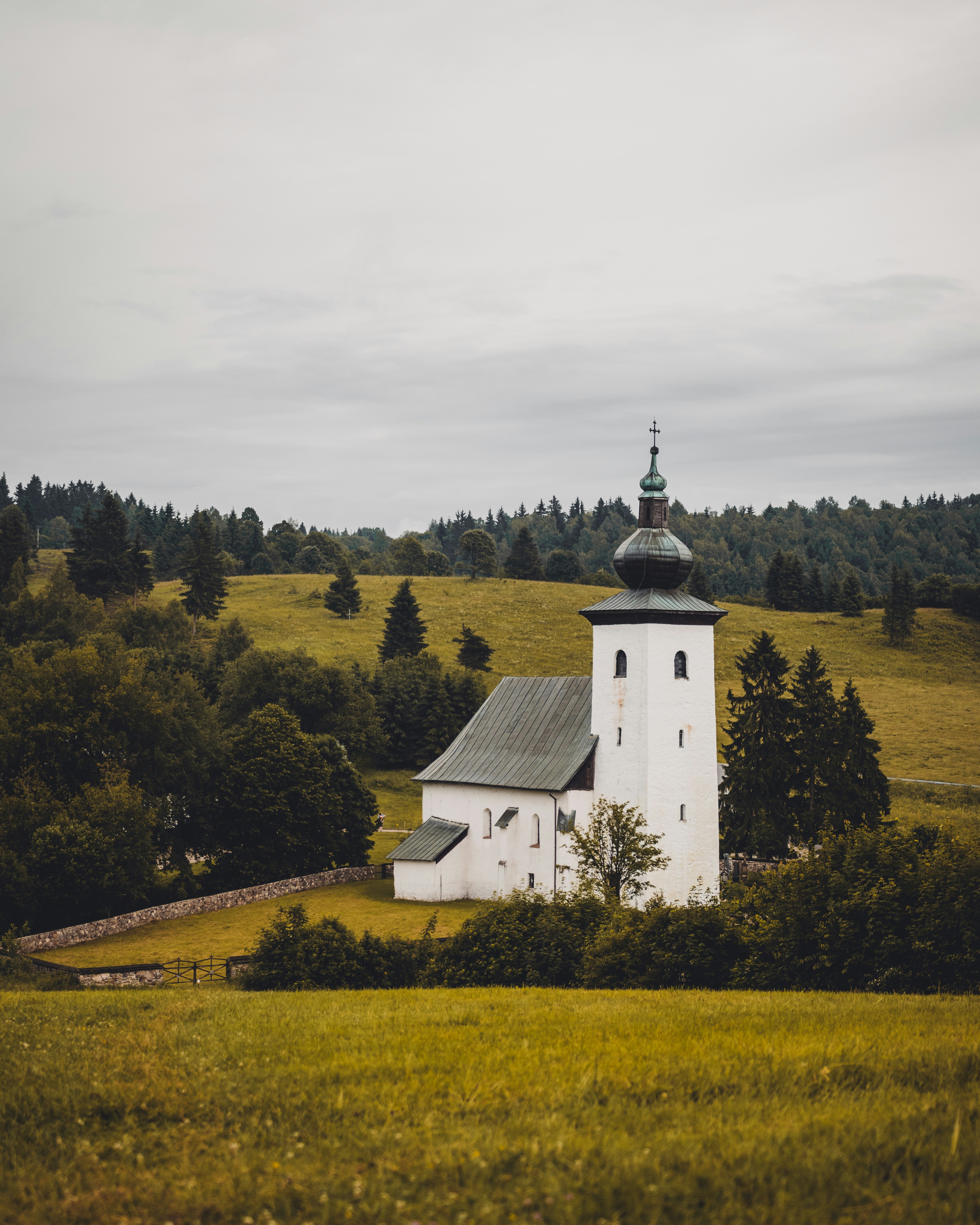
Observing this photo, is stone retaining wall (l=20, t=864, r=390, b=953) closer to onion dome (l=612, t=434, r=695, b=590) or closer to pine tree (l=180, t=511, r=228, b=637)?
onion dome (l=612, t=434, r=695, b=590)

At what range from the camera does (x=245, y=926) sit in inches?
1471

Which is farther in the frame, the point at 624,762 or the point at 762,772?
the point at 762,772

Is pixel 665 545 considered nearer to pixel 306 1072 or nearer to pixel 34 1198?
pixel 306 1072

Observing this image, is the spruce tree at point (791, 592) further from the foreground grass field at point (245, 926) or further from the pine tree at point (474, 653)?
the foreground grass field at point (245, 926)

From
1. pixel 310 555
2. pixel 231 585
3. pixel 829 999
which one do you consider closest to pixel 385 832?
pixel 829 999

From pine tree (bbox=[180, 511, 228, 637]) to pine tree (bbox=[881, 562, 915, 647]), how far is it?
213ft

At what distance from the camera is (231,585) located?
120750 millimetres

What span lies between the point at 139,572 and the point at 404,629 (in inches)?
1080

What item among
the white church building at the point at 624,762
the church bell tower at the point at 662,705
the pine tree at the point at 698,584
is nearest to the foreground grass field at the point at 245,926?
the white church building at the point at 624,762

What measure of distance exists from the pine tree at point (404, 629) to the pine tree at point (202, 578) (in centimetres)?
1836

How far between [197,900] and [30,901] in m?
5.93

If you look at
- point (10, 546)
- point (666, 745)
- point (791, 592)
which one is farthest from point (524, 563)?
point (666, 745)

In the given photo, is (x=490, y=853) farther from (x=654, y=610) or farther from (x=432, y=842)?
(x=654, y=610)

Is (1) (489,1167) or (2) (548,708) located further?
(2) (548,708)
